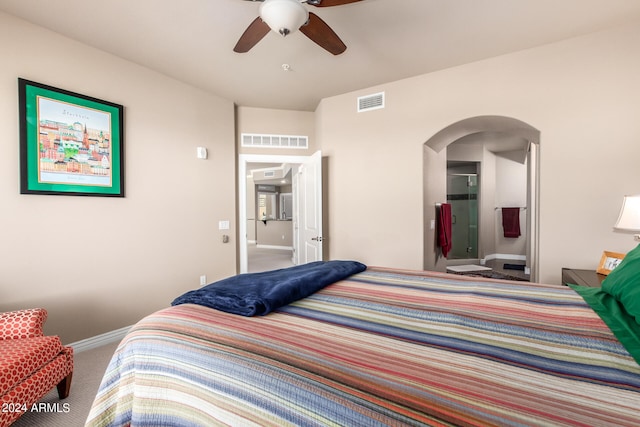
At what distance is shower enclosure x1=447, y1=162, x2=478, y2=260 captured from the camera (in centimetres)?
582

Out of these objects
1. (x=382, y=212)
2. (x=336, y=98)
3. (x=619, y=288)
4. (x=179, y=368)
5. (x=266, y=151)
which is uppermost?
(x=336, y=98)

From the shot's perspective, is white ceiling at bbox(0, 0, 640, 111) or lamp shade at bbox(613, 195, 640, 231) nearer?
lamp shade at bbox(613, 195, 640, 231)

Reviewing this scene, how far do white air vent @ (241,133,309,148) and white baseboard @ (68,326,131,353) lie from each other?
2.55 meters

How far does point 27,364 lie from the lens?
4.86 ft

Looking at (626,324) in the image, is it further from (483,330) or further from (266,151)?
(266,151)

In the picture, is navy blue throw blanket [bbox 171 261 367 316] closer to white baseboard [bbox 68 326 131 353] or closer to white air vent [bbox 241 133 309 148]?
white baseboard [bbox 68 326 131 353]

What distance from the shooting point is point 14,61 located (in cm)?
213

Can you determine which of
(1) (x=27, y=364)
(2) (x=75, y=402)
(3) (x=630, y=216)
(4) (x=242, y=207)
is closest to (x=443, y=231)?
(3) (x=630, y=216)

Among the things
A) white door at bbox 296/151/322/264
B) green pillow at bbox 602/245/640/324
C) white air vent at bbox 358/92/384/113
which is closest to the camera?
green pillow at bbox 602/245/640/324

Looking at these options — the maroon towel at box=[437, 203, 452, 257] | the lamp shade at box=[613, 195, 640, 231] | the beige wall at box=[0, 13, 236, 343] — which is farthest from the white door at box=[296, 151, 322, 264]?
the lamp shade at box=[613, 195, 640, 231]

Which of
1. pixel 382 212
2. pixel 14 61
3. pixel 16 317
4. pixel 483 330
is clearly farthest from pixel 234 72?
pixel 483 330

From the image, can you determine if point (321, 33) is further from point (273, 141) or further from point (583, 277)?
point (583, 277)

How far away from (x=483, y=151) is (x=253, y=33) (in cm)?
553

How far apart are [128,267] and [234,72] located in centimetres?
221
